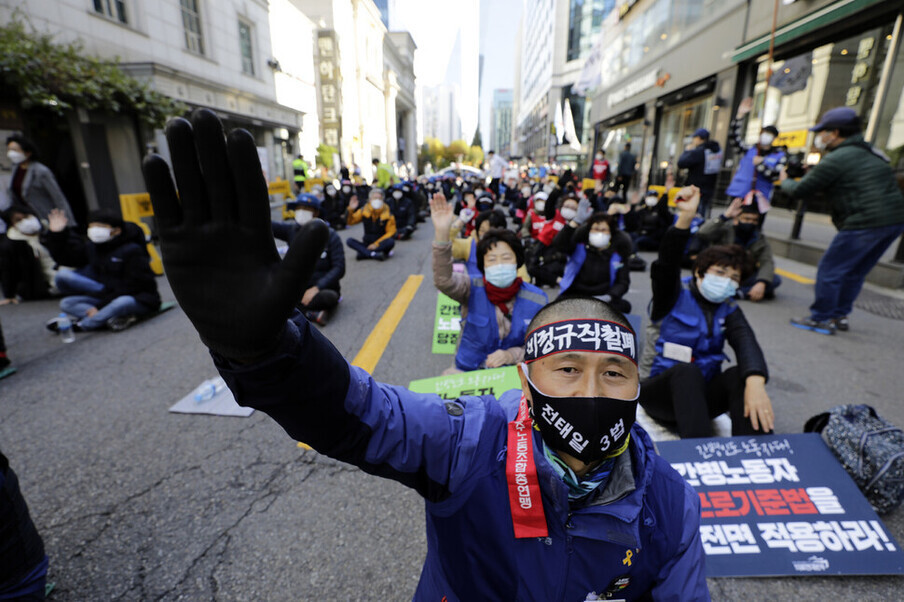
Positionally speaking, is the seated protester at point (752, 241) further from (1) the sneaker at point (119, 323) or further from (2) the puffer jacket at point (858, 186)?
(1) the sneaker at point (119, 323)

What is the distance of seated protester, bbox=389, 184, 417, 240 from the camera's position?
11.6 metres

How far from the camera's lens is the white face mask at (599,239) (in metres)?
4.55

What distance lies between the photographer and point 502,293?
328 centimetres

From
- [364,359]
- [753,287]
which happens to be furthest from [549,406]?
[753,287]

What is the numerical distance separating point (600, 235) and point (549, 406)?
3672mm

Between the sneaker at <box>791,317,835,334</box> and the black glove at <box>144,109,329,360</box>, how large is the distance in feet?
18.9

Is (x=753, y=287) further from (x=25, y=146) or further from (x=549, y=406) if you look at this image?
(x=25, y=146)

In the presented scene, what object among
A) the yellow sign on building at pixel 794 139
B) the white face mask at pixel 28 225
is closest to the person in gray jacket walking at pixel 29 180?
the white face mask at pixel 28 225

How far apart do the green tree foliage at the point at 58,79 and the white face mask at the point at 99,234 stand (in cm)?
525

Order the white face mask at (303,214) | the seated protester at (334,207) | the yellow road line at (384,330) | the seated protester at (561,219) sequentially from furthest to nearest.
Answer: the seated protester at (334,207) → the seated protester at (561,219) → the white face mask at (303,214) → the yellow road line at (384,330)

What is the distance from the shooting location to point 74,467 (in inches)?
101

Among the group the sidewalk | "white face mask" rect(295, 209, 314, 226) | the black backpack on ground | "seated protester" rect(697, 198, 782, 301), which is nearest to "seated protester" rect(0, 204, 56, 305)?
"white face mask" rect(295, 209, 314, 226)

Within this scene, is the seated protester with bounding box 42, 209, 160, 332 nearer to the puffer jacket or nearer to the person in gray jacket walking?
the person in gray jacket walking

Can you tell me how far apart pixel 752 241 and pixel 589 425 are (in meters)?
6.09
